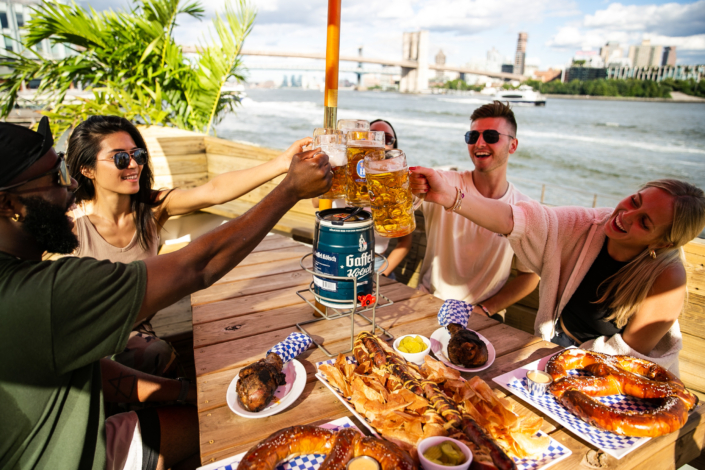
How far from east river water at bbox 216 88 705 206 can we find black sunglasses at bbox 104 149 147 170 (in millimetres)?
14163

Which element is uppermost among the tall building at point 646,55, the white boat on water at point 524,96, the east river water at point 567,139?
the tall building at point 646,55

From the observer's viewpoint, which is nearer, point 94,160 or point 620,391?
point 620,391

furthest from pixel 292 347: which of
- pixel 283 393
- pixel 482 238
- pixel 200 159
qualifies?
pixel 200 159

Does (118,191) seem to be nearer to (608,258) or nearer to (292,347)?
(292,347)

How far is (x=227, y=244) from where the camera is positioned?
1.45 meters

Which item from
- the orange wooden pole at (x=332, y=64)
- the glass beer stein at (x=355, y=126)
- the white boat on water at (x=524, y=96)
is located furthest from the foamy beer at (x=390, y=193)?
the white boat on water at (x=524, y=96)

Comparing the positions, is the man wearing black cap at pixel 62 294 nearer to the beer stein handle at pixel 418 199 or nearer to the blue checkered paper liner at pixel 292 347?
the blue checkered paper liner at pixel 292 347

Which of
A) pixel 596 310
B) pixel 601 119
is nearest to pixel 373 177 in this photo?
pixel 596 310

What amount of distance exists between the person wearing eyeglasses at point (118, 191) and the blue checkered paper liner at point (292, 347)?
1.13 metres

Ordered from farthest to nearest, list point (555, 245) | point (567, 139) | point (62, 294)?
point (567, 139) < point (555, 245) < point (62, 294)

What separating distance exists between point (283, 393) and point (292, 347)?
0.71 ft

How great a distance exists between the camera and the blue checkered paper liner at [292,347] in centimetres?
162

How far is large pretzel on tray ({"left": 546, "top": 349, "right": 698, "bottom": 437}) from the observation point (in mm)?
1267

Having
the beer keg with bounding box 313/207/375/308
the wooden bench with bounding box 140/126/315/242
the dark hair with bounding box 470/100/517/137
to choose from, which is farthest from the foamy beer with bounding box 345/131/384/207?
the wooden bench with bounding box 140/126/315/242
